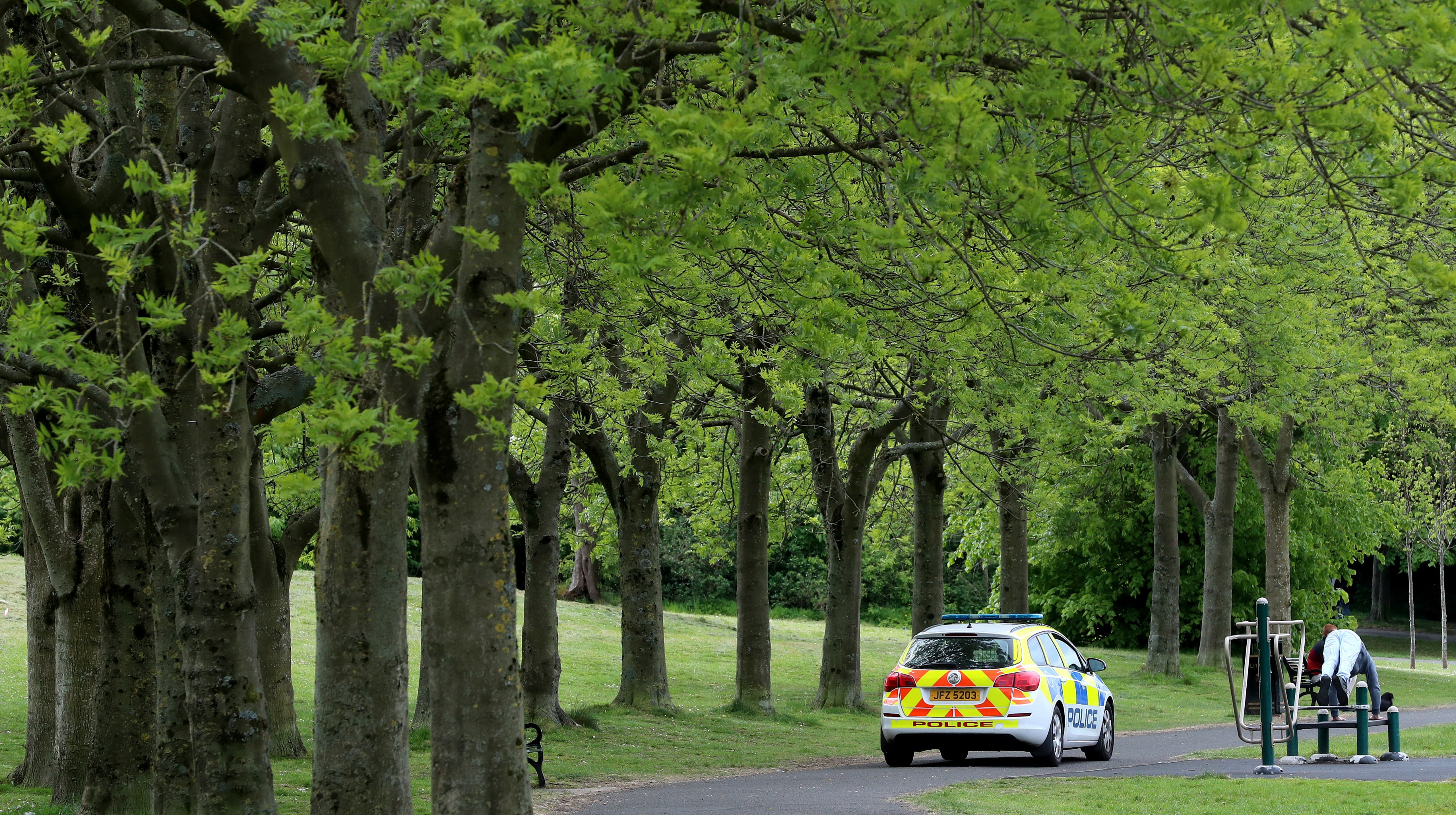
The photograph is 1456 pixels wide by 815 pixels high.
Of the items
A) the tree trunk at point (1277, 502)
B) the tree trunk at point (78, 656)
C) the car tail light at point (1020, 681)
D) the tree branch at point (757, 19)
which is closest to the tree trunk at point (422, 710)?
the tree trunk at point (78, 656)

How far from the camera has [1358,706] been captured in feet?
51.0

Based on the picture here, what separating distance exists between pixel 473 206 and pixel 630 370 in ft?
34.2

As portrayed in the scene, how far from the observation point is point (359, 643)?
787 cm

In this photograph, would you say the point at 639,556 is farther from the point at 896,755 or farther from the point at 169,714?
the point at 169,714

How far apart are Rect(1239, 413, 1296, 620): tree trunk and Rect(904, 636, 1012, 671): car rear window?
14742 mm

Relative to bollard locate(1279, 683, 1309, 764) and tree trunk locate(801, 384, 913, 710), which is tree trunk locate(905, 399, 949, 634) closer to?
tree trunk locate(801, 384, 913, 710)

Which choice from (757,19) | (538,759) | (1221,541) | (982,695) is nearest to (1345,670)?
(982,695)

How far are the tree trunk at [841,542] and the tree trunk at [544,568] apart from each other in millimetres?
5470

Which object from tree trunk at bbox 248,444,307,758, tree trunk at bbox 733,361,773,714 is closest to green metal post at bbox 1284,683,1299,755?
tree trunk at bbox 733,361,773,714

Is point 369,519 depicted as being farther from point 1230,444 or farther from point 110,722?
point 1230,444

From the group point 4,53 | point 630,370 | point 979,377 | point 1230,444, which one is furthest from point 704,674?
point 4,53

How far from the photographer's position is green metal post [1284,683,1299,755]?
Result: 1523cm

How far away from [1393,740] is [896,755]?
5.70 m

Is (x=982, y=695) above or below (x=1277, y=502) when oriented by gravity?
below
